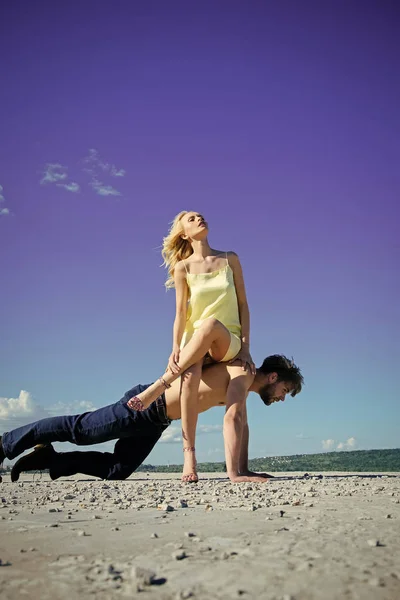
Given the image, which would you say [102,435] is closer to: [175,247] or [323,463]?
[175,247]

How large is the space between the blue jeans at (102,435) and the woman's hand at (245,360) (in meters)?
0.80

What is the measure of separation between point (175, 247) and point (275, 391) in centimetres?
200

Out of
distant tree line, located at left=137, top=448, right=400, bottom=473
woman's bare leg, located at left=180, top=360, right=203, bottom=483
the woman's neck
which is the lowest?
distant tree line, located at left=137, top=448, right=400, bottom=473

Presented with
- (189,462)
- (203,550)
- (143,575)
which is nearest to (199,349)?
(189,462)

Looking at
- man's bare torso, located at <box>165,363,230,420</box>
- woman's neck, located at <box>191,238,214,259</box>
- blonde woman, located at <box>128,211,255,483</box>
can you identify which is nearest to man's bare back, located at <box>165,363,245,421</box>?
man's bare torso, located at <box>165,363,230,420</box>

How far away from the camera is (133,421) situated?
189 inches

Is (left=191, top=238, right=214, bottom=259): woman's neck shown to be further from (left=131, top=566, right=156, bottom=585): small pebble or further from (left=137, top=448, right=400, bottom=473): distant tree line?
(left=131, top=566, right=156, bottom=585): small pebble

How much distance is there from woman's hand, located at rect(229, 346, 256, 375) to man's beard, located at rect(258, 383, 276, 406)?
313mm

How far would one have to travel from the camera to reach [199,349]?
4.47 meters

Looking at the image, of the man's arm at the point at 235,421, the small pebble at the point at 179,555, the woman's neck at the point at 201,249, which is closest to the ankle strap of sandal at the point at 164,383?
the man's arm at the point at 235,421

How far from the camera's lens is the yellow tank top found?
5168mm

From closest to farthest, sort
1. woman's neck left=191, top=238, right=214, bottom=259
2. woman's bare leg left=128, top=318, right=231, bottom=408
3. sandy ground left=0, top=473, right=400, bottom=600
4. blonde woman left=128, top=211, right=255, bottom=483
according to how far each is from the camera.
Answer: sandy ground left=0, top=473, right=400, bottom=600, woman's bare leg left=128, top=318, right=231, bottom=408, blonde woman left=128, top=211, right=255, bottom=483, woman's neck left=191, top=238, right=214, bottom=259

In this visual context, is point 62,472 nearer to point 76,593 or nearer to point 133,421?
point 133,421

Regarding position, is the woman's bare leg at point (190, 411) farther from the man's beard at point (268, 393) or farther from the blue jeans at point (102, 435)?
the man's beard at point (268, 393)
